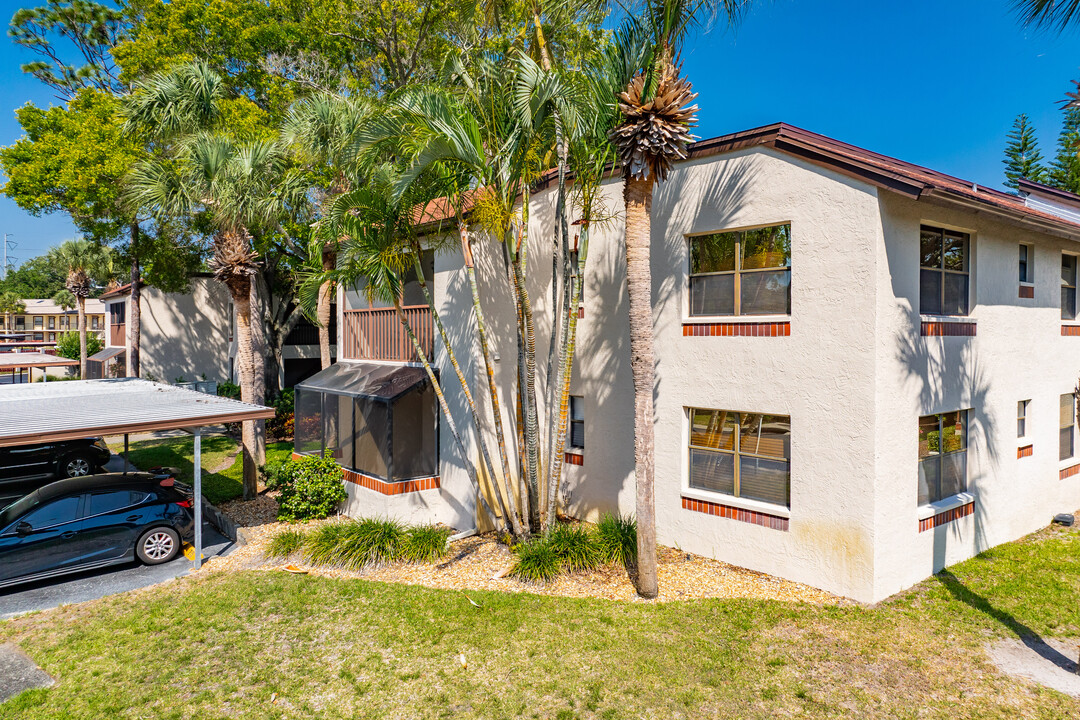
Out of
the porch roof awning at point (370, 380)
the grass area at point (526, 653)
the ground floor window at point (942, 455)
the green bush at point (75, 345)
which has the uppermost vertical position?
the green bush at point (75, 345)

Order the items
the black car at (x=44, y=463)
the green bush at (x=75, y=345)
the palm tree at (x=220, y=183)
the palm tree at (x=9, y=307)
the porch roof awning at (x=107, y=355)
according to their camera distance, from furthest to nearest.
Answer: the palm tree at (x=9, y=307) < the green bush at (x=75, y=345) < the porch roof awning at (x=107, y=355) < the black car at (x=44, y=463) < the palm tree at (x=220, y=183)

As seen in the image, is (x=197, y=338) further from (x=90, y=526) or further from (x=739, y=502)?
(x=739, y=502)

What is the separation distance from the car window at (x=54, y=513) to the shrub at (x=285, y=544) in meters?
2.99

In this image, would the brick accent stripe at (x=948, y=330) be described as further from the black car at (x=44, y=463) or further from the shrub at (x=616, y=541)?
the black car at (x=44, y=463)

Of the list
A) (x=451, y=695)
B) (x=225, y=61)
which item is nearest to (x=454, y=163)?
(x=451, y=695)

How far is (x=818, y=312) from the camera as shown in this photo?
8.69 m

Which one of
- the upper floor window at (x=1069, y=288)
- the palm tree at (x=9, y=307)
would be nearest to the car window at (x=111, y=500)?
the upper floor window at (x=1069, y=288)

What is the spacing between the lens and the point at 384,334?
14.4 meters

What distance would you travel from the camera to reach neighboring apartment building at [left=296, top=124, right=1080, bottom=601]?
8.36m

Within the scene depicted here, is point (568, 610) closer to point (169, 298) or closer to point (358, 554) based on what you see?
point (358, 554)

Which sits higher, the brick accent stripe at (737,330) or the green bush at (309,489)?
the brick accent stripe at (737,330)

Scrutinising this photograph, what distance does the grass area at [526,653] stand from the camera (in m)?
6.05

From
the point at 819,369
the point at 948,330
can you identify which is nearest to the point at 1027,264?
the point at 948,330

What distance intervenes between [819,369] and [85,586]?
37.4 feet
